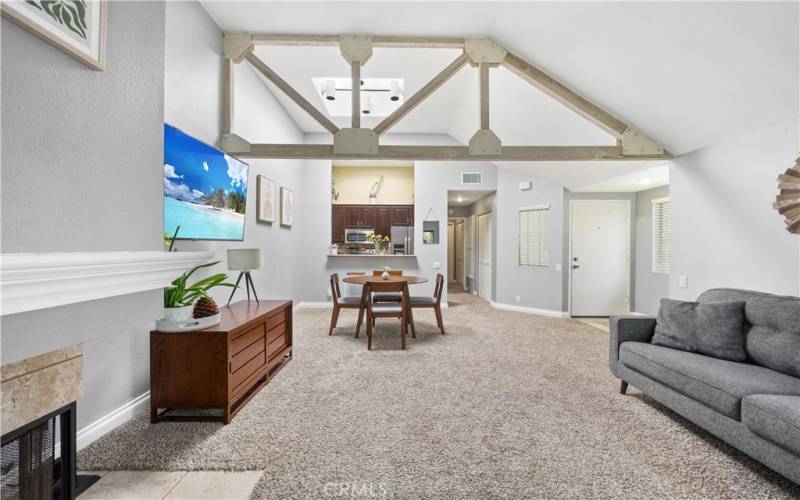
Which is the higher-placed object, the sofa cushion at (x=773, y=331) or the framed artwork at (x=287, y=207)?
the framed artwork at (x=287, y=207)

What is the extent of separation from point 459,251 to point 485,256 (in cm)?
255

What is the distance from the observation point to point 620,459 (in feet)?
5.86

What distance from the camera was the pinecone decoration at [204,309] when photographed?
2197 mm

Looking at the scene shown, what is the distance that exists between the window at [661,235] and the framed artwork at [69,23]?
6131mm

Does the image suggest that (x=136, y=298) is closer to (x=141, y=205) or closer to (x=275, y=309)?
(x=141, y=205)

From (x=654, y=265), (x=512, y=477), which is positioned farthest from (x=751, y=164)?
(x=512, y=477)

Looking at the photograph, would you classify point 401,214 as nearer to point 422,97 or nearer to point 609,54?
point 422,97

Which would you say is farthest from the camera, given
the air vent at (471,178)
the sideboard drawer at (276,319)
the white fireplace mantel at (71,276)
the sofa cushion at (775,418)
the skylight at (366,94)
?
the air vent at (471,178)

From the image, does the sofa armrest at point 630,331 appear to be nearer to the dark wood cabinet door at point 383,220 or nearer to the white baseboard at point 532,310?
the white baseboard at point 532,310

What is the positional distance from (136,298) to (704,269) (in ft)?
14.6

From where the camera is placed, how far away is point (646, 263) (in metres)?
5.13

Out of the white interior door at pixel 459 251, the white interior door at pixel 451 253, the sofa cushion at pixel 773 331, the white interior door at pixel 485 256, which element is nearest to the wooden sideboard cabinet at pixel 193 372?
the sofa cushion at pixel 773 331

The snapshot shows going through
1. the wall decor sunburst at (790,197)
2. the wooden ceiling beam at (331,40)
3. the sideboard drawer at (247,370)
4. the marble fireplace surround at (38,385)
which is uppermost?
the wooden ceiling beam at (331,40)

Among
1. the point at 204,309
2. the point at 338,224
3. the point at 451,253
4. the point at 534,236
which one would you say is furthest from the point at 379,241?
the point at 451,253
